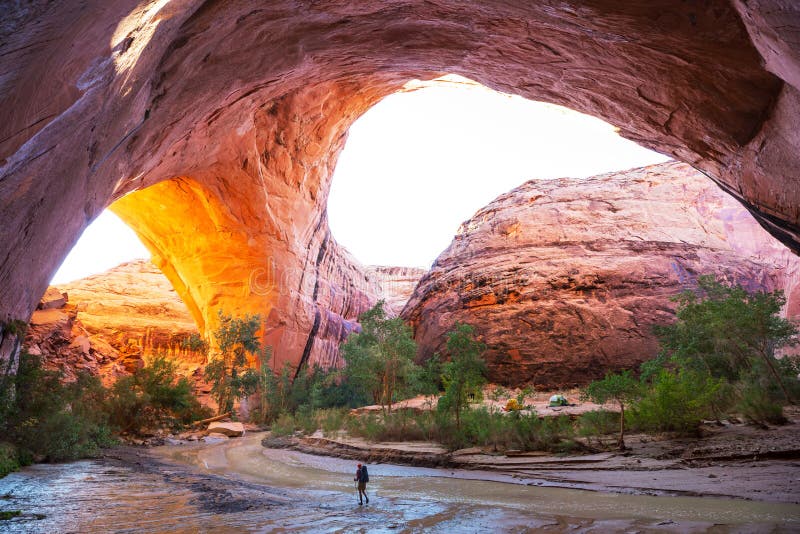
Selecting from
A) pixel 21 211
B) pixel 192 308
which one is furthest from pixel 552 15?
pixel 192 308

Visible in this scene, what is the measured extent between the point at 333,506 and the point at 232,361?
20379 mm

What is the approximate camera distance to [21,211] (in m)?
6.55

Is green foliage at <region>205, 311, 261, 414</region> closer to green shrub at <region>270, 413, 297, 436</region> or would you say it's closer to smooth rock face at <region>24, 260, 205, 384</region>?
smooth rock face at <region>24, 260, 205, 384</region>

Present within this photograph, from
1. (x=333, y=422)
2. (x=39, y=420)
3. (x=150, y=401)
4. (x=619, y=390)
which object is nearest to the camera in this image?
(x=619, y=390)

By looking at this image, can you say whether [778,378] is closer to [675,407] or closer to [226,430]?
[675,407]

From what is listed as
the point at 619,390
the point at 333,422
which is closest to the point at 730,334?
the point at 619,390

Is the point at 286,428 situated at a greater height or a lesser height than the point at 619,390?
lesser

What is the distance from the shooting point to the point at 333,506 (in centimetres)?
763

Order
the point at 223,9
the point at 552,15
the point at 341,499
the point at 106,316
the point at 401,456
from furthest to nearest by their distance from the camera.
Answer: the point at 106,316 < the point at 401,456 < the point at 341,499 < the point at 223,9 < the point at 552,15

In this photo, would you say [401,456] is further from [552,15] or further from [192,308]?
[192,308]

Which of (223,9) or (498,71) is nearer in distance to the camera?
(223,9)

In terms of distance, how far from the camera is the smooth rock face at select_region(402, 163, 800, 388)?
21906 mm

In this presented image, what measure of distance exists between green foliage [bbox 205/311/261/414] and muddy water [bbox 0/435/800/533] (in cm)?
1429

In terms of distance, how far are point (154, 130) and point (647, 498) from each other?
1146 centimetres
